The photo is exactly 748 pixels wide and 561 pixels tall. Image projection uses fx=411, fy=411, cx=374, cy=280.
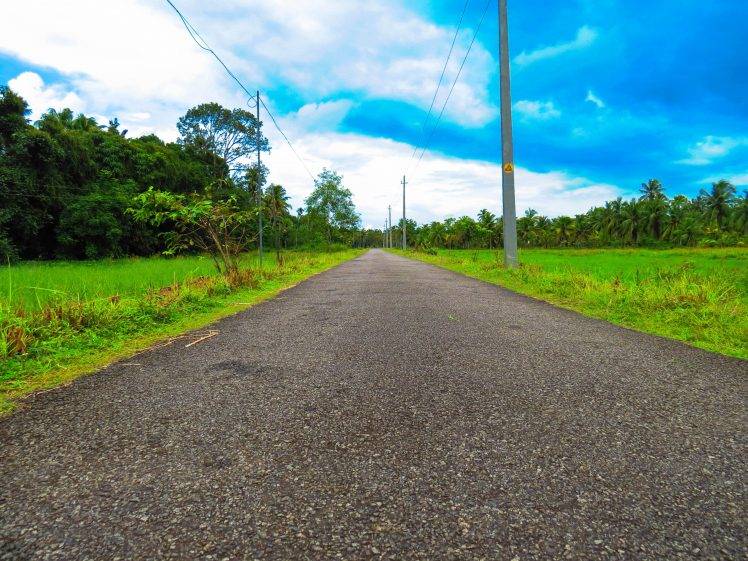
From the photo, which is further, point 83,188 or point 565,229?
point 565,229

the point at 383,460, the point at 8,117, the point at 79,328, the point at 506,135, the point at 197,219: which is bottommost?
the point at 383,460

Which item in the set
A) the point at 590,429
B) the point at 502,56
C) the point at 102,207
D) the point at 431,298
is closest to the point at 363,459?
the point at 590,429

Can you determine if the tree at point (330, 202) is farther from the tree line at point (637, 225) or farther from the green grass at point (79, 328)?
the green grass at point (79, 328)

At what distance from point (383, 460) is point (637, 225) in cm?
7438

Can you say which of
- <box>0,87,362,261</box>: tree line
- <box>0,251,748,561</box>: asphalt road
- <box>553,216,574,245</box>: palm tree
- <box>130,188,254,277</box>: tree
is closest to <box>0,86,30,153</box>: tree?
<box>0,87,362,261</box>: tree line

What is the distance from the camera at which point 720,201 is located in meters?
60.4

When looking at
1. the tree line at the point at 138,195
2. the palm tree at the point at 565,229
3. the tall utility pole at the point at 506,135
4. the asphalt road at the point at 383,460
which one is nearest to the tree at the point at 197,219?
the tree line at the point at 138,195

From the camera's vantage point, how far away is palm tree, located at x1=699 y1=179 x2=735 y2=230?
59344 mm

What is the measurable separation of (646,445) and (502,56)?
1432 cm

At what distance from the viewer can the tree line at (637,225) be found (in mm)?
58125

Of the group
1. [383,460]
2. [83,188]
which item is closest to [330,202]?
[83,188]

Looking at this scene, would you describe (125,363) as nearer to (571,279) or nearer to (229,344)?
(229,344)

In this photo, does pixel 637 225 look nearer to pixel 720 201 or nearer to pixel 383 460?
pixel 720 201

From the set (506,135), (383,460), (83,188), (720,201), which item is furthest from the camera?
(720,201)
